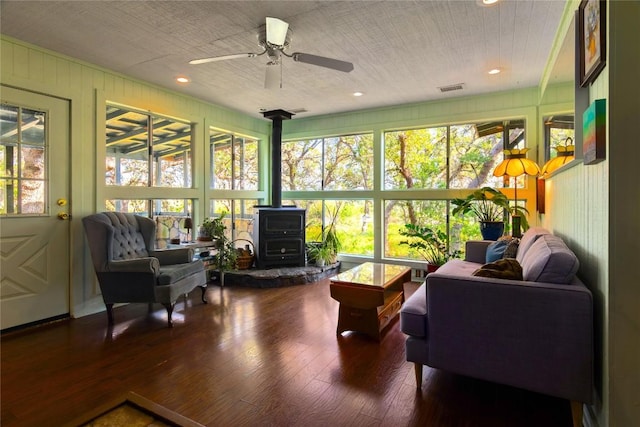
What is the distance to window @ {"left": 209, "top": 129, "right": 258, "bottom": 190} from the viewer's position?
5485 millimetres

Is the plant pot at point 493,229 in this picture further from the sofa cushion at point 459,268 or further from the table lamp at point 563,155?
the table lamp at point 563,155

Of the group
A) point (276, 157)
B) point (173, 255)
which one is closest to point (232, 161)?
point (276, 157)

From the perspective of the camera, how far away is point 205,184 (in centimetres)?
511

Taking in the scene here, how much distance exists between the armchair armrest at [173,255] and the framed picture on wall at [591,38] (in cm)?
390

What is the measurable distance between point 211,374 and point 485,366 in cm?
178

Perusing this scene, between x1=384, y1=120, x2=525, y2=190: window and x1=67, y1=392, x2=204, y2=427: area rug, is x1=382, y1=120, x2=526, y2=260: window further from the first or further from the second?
x1=67, y1=392, x2=204, y2=427: area rug

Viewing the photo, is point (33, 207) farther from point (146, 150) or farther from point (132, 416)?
point (132, 416)

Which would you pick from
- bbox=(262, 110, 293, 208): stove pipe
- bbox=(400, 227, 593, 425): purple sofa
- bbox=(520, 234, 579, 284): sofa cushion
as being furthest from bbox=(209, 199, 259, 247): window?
bbox=(520, 234, 579, 284): sofa cushion

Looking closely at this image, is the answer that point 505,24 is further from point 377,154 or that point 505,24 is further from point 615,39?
point 377,154

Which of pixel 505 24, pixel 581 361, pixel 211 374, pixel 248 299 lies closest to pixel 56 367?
pixel 211 374

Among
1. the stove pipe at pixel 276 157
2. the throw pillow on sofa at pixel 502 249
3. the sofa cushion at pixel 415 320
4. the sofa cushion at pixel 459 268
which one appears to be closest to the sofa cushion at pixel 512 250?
the throw pillow on sofa at pixel 502 249

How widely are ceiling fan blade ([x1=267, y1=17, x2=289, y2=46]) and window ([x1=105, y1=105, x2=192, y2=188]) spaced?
7.74 feet

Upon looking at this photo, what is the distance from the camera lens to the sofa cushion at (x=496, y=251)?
11.0ft

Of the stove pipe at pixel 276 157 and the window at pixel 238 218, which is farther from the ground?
the stove pipe at pixel 276 157
